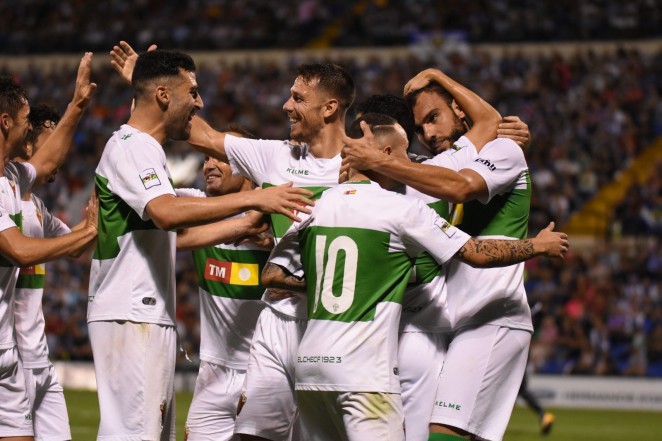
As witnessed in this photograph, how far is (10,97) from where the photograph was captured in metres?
6.28

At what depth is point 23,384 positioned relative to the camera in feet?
20.6

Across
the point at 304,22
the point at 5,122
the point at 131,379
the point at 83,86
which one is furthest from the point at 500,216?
the point at 304,22

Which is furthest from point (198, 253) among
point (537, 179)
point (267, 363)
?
point (537, 179)

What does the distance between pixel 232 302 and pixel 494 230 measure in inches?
81.8

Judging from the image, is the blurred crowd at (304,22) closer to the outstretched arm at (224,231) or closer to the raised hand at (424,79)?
the raised hand at (424,79)

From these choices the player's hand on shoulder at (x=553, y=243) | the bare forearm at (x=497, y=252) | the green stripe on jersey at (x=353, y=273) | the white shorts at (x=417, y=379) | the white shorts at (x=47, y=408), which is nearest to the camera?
the green stripe on jersey at (x=353, y=273)

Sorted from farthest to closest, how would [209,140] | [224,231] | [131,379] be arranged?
[209,140] < [224,231] < [131,379]

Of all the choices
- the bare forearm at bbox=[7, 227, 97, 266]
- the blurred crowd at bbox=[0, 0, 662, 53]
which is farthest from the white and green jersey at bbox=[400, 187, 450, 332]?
the blurred crowd at bbox=[0, 0, 662, 53]

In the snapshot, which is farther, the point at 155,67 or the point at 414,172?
the point at 155,67

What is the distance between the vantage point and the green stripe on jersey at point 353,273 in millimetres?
5320

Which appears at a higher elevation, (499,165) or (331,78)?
(331,78)

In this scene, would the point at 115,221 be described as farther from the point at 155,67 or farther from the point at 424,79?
the point at 424,79

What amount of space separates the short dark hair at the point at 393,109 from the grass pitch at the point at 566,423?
21.0ft

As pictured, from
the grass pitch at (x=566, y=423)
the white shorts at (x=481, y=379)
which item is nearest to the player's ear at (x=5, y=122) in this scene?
the white shorts at (x=481, y=379)
